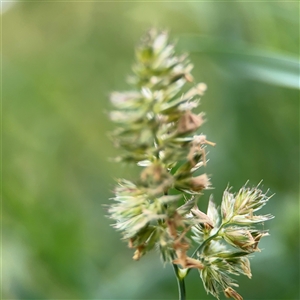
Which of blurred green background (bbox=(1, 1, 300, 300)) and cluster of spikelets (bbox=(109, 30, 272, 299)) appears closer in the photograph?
cluster of spikelets (bbox=(109, 30, 272, 299))

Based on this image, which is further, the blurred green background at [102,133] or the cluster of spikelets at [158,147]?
the blurred green background at [102,133]

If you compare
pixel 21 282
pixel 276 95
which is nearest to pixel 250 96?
pixel 276 95

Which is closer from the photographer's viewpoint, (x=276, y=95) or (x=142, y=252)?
(x=142, y=252)

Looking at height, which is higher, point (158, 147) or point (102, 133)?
point (102, 133)

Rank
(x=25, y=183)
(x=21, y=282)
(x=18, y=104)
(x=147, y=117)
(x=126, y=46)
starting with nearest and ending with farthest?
(x=147, y=117) → (x=21, y=282) → (x=25, y=183) → (x=18, y=104) → (x=126, y=46)

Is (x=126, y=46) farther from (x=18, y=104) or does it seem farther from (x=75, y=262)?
(x=75, y=262)

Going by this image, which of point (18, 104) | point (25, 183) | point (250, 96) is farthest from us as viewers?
point (18, 104)

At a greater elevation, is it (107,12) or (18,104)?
(107,12)

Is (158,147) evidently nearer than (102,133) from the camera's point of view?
Yes
